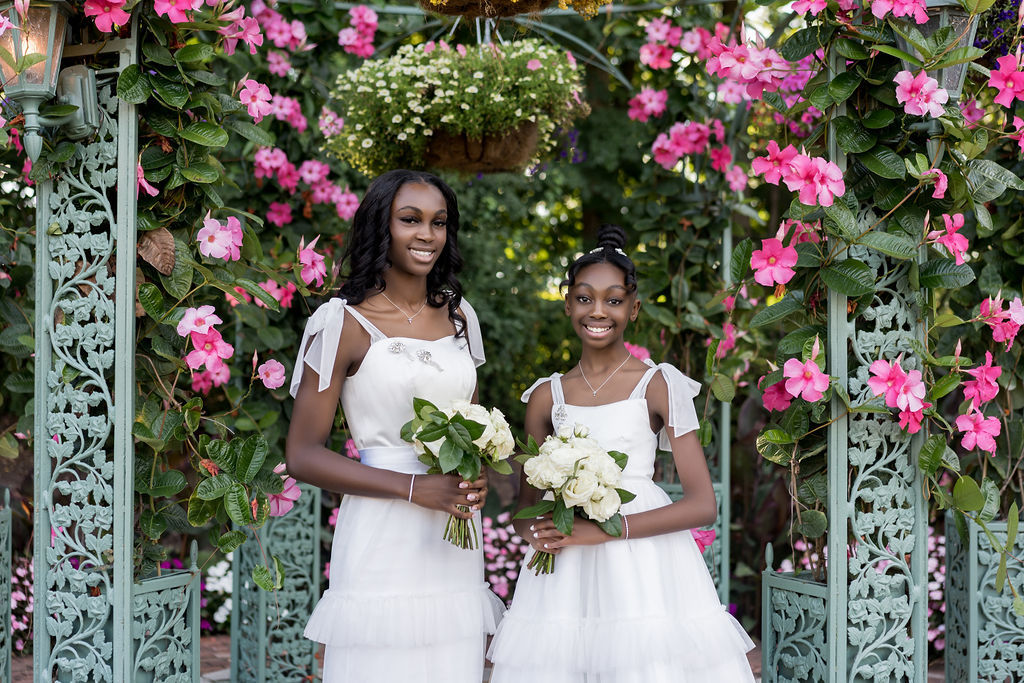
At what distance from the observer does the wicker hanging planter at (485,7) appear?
3037 millimetres

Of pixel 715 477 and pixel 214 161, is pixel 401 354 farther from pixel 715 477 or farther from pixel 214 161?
pixel 715 477

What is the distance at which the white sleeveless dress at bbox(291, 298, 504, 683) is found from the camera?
2.63m

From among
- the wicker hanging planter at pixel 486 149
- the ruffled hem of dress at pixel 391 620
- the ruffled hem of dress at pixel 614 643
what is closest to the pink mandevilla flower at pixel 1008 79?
the wicker hanging planter at pixel 486 149

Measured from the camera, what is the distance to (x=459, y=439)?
2498mm

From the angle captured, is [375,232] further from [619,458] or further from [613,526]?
[613,526]

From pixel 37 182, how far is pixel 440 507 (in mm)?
1647

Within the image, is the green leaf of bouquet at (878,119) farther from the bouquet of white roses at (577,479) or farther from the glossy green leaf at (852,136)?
the bouquet of white roses at (577,479)

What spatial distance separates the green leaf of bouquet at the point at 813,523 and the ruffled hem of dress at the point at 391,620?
116 cm

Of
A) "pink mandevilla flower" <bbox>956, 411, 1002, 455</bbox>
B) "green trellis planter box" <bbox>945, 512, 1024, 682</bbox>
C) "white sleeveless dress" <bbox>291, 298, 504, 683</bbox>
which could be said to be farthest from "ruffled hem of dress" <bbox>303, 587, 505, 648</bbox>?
"green trellis planter box" <bbox>945, 512, 1024, 682</bbox>

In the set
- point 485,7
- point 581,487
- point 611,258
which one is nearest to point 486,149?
point 485,7

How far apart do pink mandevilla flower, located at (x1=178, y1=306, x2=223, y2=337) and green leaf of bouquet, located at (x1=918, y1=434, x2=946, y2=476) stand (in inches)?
90.0

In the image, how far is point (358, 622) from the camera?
2.62 meters

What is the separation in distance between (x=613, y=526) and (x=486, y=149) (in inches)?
68.9

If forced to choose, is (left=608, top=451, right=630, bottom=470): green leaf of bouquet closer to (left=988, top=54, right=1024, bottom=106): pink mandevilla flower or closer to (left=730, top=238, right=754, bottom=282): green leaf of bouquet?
(left=730, top=238, right=754, bottom=282): green leaf of bouquet
